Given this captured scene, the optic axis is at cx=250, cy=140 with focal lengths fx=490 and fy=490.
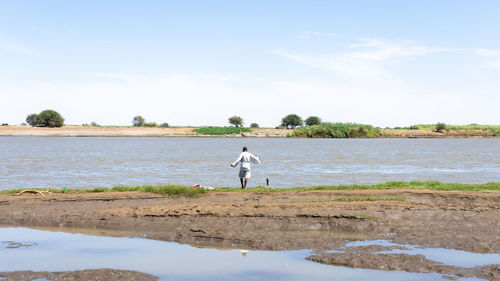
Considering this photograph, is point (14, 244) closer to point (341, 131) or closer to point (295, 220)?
point (295, 220)

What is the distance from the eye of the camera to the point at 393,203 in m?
15.7

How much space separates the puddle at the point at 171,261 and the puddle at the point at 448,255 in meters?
1.14

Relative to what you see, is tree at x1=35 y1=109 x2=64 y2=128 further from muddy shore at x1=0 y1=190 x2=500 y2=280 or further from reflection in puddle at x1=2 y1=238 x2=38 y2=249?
reflection in puddle at x1=2 y1=238 x2=38 y2=249

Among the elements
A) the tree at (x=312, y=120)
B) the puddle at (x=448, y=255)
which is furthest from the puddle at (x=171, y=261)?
the tree at (x=312, y=120)

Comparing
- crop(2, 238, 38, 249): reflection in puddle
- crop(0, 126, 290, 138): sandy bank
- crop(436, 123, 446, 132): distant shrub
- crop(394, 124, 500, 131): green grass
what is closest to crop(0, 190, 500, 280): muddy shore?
crop(2, 238, 38, 249): reflection in puddle

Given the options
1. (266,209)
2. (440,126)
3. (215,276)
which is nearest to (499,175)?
(266,209)

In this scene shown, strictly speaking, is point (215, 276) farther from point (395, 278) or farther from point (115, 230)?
point (115, 230)

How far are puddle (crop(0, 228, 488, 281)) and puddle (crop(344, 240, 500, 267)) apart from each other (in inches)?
44.8

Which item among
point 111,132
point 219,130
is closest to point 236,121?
point 219,130

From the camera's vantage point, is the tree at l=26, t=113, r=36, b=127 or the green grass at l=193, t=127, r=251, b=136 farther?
the green grass at l=193, t=127, r=251, b=136

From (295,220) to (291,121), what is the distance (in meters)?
131

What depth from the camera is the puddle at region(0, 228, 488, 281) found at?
8.95m

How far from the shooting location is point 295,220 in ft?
45.0

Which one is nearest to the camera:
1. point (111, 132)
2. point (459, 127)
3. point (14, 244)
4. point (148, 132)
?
point (14, 244)
